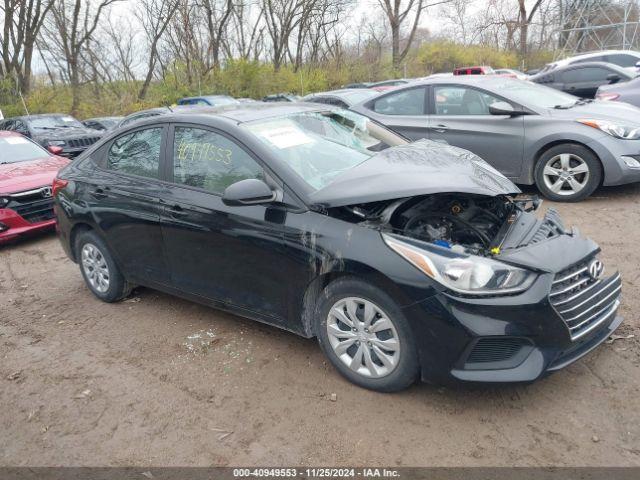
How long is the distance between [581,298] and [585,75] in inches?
431

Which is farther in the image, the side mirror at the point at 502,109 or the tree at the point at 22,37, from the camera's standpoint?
the tree at the point at 22,37

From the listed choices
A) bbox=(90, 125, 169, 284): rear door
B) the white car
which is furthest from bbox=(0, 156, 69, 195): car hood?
the white car

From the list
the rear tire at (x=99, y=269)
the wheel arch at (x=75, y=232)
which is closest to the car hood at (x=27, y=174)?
the wheel arch at (x=75, y=232)

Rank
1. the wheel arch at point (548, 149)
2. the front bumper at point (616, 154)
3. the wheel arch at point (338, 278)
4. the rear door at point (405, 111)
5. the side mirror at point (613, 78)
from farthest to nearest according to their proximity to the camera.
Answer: the side mirror at point (613, 78), the rear door at point (405, 111), the wheel arch at point (548, 149), the front bumper at point (616, 154), the wheel arch at point (338, 278)

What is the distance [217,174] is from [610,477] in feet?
9.28

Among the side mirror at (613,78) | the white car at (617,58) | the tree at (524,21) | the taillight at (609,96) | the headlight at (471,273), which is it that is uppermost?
the tree at (524,21)

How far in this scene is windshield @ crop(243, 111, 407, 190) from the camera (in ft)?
11.4

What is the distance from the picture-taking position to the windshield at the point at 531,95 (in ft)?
22.2

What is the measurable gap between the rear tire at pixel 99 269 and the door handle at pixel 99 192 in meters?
0.37

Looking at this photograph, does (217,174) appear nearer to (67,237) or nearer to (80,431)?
(80,431)

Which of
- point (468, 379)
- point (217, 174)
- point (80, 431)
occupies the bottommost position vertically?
point (80, 431)

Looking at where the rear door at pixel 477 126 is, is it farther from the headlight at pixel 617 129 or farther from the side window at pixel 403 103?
the headlight at pixel 617 129

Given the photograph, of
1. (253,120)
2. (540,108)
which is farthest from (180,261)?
(540,108)

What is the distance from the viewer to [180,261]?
394cm
